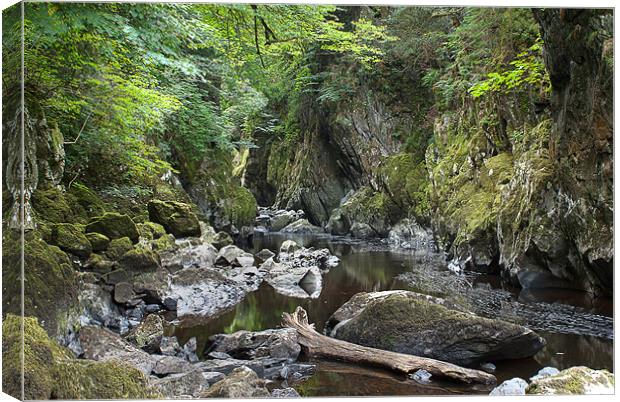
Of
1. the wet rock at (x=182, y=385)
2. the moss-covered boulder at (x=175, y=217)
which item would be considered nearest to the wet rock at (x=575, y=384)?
the wet rock at (x=182, y=385)

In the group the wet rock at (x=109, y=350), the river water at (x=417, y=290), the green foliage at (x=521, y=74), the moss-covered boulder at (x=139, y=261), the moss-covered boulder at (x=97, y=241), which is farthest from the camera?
the moss-covered boulder at (x=139, y=261)

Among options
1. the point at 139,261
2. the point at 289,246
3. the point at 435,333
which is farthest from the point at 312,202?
the point at 435,333

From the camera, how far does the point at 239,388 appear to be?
4.11 meters

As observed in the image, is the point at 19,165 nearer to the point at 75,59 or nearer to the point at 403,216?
the point at 75,59

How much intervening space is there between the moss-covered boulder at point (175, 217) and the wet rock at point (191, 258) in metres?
0.35

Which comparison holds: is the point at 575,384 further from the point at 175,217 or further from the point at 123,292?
the point at 175,217

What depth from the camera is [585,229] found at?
23.6 feet

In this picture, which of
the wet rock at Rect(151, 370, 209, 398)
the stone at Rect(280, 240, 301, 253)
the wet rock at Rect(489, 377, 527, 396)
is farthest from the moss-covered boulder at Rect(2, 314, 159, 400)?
the stone at Rect(280, 240, 301, 253)

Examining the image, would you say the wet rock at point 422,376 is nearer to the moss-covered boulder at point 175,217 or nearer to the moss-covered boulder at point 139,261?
the moss-covered boulder at point 139,261

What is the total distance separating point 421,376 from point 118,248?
4751 mm

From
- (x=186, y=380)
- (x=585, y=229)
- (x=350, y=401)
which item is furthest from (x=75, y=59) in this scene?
(x=585, y=229)

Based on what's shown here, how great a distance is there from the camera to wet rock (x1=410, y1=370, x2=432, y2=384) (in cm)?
466

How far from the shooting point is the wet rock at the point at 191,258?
9.73m

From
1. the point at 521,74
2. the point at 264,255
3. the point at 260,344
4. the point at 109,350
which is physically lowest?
the point at 264,255
